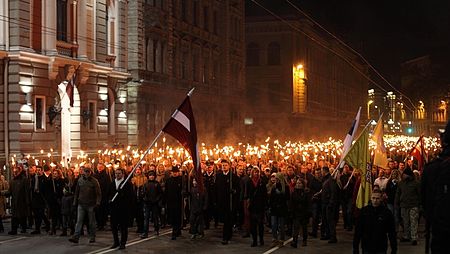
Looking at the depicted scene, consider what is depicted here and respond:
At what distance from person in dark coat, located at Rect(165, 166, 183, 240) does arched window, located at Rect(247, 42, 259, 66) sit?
54836 millimetres

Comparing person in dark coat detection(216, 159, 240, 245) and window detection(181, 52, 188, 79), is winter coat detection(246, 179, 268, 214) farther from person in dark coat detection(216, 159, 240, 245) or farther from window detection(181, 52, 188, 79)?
window detection(181, 52, 188, 79)

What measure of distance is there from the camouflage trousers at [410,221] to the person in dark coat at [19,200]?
8364 millimetres

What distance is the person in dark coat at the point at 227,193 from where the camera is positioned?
15.9m

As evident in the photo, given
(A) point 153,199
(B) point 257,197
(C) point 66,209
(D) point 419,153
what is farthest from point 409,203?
(D) point 419,153

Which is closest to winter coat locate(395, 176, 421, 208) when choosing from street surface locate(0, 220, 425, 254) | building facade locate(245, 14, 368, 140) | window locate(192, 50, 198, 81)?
street surface locate(0, 220, 425, 254)

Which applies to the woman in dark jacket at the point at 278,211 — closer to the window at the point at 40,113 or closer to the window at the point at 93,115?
the window at the point at 40,113

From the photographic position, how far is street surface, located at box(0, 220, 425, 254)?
14008 millimetres

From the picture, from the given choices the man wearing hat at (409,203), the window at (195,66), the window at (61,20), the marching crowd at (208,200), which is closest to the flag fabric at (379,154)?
the marching crowd at (208,200)

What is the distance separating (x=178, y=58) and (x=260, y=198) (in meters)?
29.7

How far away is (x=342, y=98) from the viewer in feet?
321

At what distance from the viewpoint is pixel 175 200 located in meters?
16.1

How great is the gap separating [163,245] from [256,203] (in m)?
2.07

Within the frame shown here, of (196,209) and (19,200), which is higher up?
(19,200)

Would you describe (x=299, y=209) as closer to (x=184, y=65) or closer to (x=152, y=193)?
(x=152, y=193)
